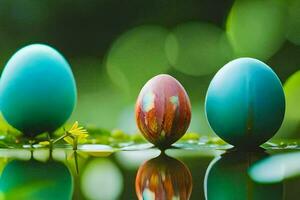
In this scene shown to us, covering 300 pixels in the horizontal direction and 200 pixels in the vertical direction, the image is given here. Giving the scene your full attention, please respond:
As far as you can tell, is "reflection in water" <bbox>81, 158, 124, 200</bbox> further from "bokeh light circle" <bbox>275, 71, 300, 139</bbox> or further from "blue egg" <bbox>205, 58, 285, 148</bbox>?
"bokeh light circle" <bbox>275, 71, 300, 139</bbox>

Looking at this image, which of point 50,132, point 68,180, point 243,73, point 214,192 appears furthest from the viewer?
point 50,132

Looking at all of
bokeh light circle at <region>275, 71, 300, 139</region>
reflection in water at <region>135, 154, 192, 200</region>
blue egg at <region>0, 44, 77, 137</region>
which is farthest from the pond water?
bokeh light circle at <region>275, 71, 300, 139</region>

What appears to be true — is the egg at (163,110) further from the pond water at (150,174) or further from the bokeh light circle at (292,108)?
the bokeh light circle at (292,108)

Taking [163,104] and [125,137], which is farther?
[125,137]

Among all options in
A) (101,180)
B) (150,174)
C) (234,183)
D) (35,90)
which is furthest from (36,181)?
(35,90)

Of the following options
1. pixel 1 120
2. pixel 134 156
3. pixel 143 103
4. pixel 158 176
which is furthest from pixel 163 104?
pixel 1 120

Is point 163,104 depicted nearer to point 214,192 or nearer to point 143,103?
point 143,103

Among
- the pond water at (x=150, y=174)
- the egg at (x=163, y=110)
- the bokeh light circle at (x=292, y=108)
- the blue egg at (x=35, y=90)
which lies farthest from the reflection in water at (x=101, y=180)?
the bokeh light circle at (x=292, y=108)
